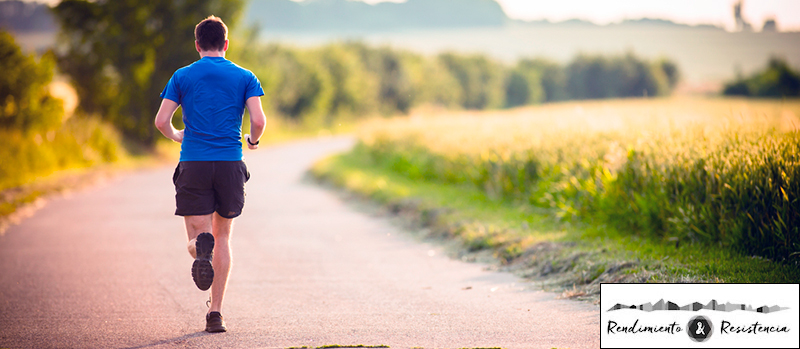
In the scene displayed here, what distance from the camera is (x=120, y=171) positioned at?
19578mm

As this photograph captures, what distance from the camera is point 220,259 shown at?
4742mm

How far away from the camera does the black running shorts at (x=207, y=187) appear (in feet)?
14.9

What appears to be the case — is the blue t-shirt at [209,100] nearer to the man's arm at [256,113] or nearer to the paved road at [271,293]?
the man's arm at [256,113]

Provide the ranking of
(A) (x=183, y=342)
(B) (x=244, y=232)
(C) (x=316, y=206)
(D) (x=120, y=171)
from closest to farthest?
(A) (x=183, y=342) → (B) (x=244, y=232) → (C) (x=316, y=206) → (D) (x=120, y=171)

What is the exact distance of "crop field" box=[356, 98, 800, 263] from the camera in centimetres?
622

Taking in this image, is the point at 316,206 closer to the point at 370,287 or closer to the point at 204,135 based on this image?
the point at 370,287

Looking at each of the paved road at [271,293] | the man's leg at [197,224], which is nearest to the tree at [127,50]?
the paved road at [271,293]

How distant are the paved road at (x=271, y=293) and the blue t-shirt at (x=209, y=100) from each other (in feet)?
4.44

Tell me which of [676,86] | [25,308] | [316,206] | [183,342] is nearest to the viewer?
[183,342]

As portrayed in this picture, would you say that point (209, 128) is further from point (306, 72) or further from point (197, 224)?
point (306, 72)

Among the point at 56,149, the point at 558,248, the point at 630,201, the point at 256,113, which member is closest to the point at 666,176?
the point at 630,201

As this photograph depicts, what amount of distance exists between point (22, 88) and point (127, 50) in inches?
265

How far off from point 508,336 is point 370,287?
202cm

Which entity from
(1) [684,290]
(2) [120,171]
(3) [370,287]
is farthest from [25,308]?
(2) [120,171]
